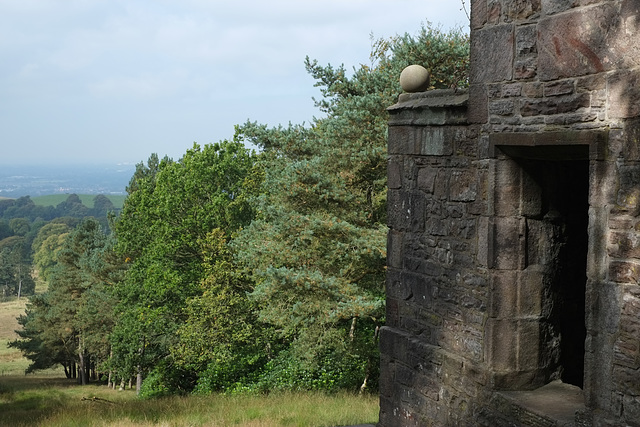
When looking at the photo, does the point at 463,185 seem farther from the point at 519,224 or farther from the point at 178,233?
the point at 178,233

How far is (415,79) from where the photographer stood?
5414mm

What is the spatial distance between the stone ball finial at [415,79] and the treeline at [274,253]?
635 millimetres

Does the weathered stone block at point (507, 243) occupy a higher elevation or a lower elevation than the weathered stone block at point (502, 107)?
lower

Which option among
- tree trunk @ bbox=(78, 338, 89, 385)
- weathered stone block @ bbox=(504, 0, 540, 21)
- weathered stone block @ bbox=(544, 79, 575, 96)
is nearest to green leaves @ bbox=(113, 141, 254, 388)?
tree trunk @ bbox=(78, 338, 89, 385)

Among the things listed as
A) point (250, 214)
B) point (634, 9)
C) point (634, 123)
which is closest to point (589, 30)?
point (634, 9)

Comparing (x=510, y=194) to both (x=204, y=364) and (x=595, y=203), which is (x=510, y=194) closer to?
(x=595, y=203)

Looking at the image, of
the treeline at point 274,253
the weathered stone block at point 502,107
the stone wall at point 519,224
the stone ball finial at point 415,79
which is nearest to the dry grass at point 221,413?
the treeline at point 274,253

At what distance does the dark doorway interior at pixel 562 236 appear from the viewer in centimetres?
440

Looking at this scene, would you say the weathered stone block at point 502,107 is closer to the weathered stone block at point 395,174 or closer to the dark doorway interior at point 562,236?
the dark doorway interior at point 562,236

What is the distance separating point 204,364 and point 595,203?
18.4 metres

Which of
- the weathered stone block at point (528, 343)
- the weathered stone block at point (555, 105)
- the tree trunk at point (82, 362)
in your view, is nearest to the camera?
the weathered stone block at point (555, 105)

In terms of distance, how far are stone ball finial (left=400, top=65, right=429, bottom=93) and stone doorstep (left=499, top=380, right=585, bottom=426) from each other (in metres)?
2.62

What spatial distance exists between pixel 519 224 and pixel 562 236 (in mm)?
405

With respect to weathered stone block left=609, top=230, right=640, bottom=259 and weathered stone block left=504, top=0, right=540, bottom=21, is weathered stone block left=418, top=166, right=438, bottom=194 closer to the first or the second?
weathered stone block left=504, top=0, right=540, bottom=21
